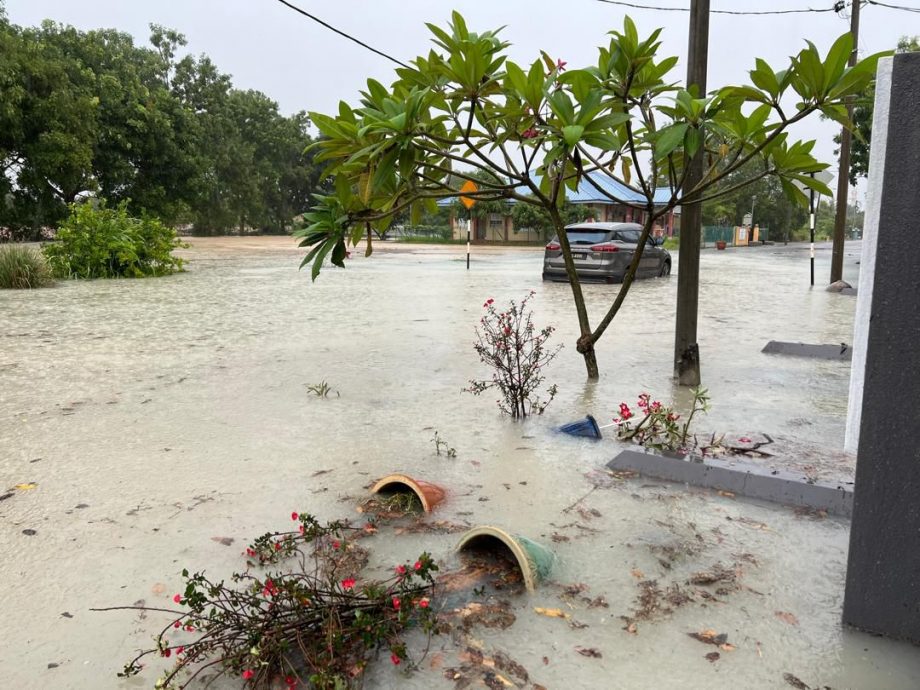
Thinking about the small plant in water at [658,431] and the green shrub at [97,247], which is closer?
the small plant in water at [658,431]

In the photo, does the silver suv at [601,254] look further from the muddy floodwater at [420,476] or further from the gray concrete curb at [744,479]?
the gray concrete curb at [744,479]

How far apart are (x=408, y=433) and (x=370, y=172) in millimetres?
1875

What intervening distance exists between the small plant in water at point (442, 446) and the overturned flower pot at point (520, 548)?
1.28m

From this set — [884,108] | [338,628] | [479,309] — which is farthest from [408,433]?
[479,309]

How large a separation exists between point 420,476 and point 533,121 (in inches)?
75.3

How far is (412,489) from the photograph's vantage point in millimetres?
3486

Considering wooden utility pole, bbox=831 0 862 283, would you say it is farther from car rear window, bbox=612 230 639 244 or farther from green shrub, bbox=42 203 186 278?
green shrub, bbox=42 203 186 278

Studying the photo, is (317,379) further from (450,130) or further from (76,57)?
(76,57)

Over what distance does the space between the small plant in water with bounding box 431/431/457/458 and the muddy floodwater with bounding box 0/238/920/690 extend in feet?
0.18

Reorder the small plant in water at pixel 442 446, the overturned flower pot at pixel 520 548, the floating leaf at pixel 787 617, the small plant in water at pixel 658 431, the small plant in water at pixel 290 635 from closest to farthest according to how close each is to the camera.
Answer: the small plant in water at pixel 290 635
the floating leaf at pixel 787 617
the overturned flower pot at pixel 520 548
the small plant in water at pixel 658 431
the small plant in water at pixel 442 446

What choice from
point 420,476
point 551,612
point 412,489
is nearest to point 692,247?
point 420,476

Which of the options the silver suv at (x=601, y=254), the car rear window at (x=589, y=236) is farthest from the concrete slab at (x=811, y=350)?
the car rear window at (x=589, y=236)

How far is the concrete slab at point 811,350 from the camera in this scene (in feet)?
24.1

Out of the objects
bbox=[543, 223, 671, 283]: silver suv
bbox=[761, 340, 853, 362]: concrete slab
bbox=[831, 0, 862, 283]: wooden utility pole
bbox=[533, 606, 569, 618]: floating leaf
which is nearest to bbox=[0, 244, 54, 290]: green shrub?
bbox=[543, 223, 671, 283]: silver suv
